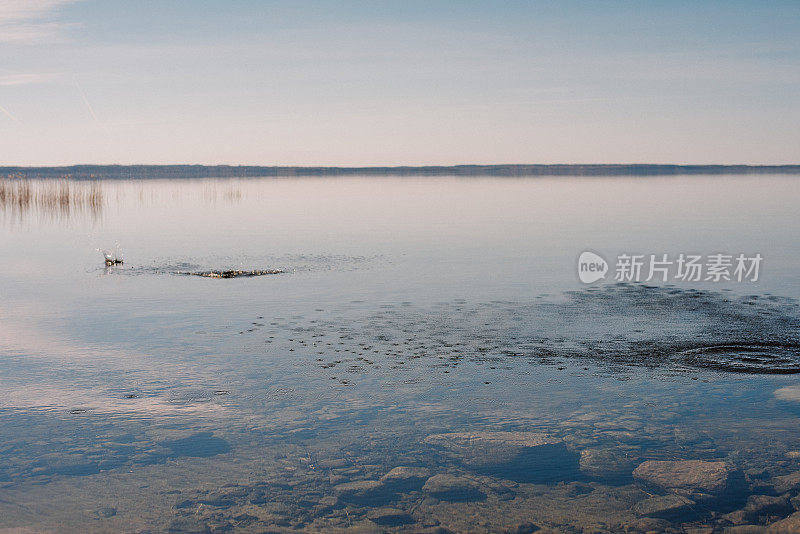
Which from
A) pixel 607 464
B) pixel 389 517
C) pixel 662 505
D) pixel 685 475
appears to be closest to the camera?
pixel 389 517

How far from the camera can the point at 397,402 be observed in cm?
1149

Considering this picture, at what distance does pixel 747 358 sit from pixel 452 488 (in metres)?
7.05

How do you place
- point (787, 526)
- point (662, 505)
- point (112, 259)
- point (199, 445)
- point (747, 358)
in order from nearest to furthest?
point (787, 526) < point (662, 505) < point (199, 445) < point (747, 358) < point (112, 259)

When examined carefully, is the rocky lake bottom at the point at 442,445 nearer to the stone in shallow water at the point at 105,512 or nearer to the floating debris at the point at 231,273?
the stone in shallow water at the point at 105,512

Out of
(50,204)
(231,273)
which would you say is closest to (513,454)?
(231,273)

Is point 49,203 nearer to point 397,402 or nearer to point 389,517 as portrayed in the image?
point 397,402

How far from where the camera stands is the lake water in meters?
8.40

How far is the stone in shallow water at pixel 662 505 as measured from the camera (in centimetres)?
822

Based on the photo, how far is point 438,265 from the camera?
27.0m

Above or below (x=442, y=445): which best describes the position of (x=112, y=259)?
below

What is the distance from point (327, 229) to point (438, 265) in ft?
→ 54.9

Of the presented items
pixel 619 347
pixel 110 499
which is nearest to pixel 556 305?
pixel 619 347

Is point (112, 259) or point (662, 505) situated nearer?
point (662, 505)

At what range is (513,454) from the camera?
964 centimetres
